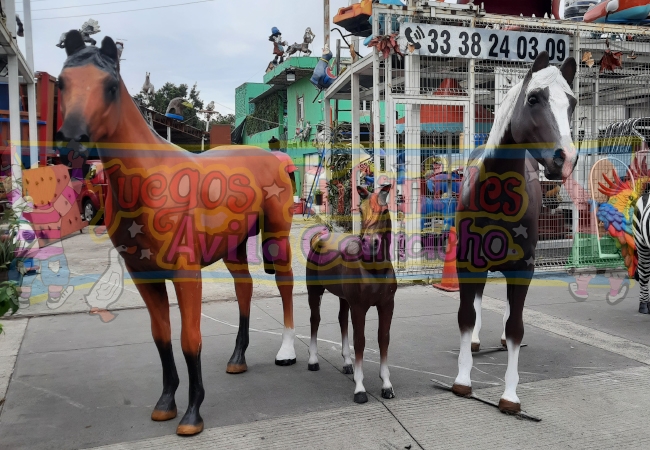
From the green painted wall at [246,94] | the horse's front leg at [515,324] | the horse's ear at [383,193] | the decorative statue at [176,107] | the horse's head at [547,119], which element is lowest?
the horse's front leg at [515,324]

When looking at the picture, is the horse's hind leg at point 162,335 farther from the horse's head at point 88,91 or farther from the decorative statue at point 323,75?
the decorative statue at point 323,75

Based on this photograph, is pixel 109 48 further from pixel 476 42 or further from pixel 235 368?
pixel 476 42

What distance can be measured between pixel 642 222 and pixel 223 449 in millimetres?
5360

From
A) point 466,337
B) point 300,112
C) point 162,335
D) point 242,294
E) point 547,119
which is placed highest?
point 300,112

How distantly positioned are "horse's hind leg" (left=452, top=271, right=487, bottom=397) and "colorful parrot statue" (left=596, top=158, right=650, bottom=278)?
11.1ft

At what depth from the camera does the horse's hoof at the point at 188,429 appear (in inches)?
125

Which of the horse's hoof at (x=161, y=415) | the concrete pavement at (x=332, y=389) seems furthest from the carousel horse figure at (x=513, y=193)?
the horse's hoof at (x=161, y=415)

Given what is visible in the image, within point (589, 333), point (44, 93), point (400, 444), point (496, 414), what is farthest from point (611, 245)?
point (44, 93)

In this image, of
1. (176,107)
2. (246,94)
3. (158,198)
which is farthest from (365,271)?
(246,94)

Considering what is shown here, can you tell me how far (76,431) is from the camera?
3264 millimetres

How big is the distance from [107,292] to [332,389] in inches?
174

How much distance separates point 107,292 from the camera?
709 centimetres

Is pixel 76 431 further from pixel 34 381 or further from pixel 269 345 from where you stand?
pixel 269 345

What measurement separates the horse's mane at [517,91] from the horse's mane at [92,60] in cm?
251
